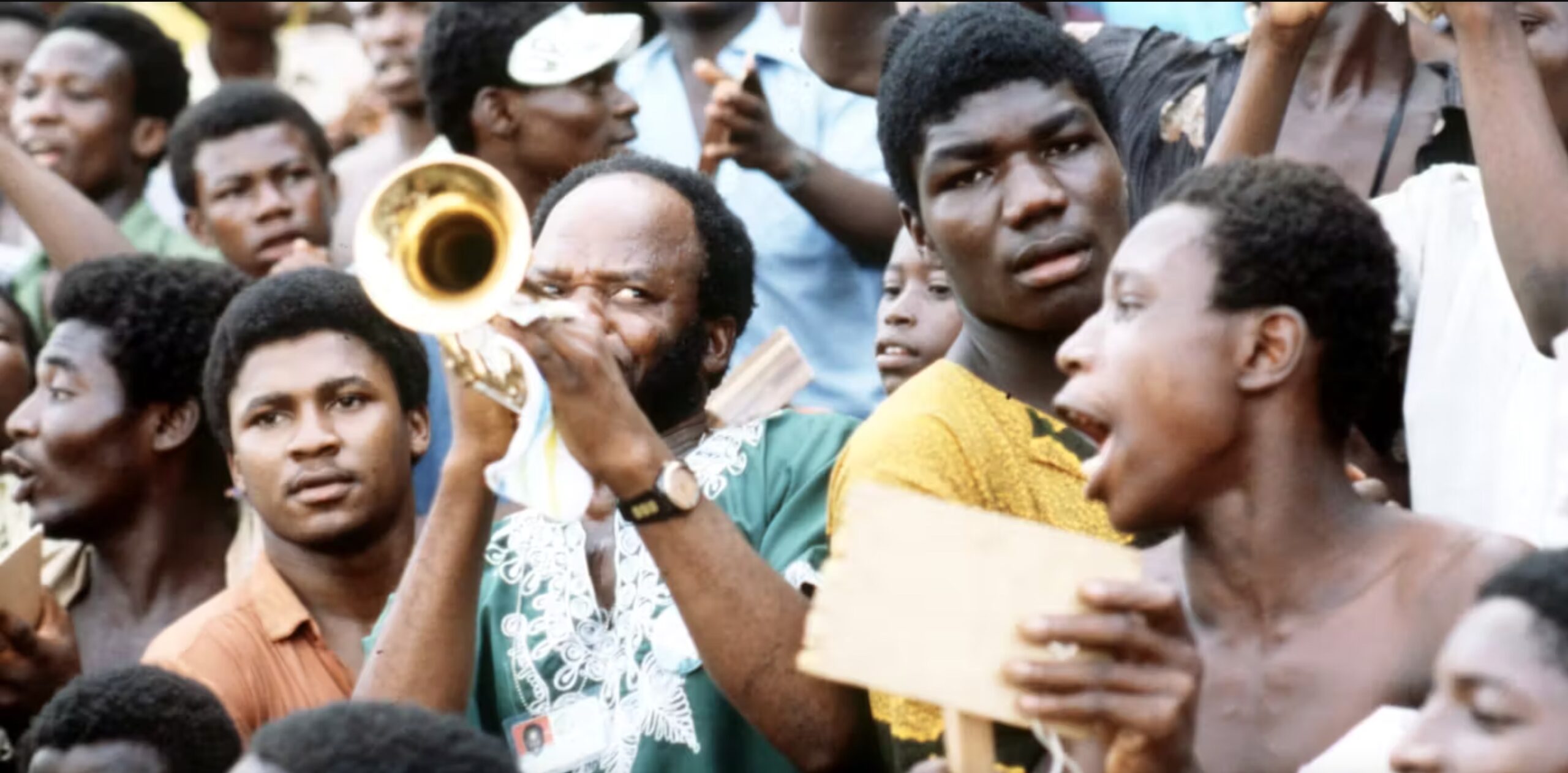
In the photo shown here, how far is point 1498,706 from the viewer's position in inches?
109

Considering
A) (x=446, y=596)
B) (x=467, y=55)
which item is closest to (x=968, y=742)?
(x=446, y=596)

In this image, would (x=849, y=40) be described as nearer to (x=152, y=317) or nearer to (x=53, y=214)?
(x=152, y=317)

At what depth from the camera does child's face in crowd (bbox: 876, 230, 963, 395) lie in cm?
511

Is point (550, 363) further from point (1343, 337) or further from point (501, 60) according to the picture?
point (501, 60)

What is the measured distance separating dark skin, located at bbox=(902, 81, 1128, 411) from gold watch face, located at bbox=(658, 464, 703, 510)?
598 mm

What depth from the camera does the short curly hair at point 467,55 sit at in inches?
257

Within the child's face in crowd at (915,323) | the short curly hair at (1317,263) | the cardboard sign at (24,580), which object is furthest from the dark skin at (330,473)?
the short curly hair at (1317,263)

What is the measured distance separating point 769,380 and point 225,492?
1.44 metres

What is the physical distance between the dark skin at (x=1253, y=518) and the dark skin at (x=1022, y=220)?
521 mm

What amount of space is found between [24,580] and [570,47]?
2084mm

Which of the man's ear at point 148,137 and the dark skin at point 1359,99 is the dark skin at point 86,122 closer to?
the man's ear at point 148,137

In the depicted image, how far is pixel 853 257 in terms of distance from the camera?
5.99 m

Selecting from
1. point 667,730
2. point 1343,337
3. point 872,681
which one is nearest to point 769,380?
point 667,730

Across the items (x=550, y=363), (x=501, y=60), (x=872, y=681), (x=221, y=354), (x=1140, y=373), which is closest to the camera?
(x=872, y=681)
